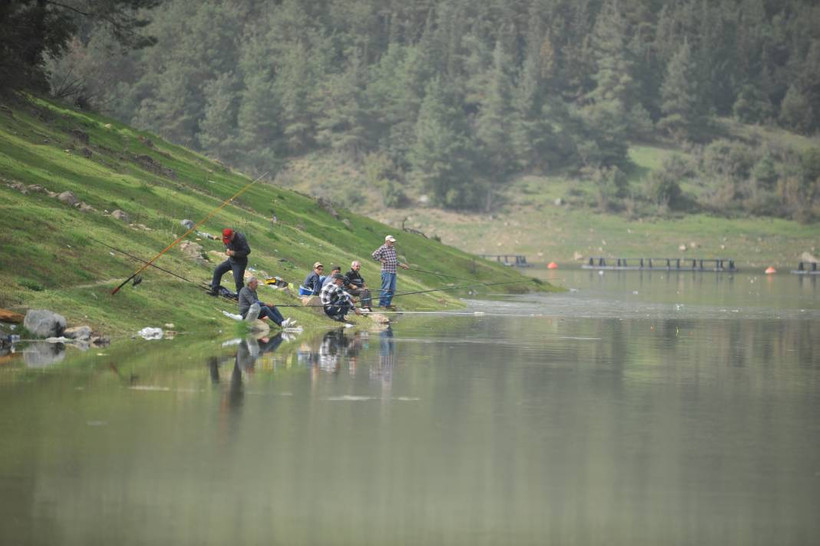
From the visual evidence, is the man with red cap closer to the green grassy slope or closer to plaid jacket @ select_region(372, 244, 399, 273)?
the green grassy slope

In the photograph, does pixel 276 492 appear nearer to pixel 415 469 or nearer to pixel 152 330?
pixel 415 469

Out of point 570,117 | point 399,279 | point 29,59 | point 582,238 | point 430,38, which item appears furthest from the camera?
point 430,38

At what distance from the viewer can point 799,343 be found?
36094 millimetres

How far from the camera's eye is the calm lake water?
44.6 feet

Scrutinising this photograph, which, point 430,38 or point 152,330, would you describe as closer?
point 152,330

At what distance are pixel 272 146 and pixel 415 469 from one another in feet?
523

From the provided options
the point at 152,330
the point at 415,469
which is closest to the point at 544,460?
the point at 415,469

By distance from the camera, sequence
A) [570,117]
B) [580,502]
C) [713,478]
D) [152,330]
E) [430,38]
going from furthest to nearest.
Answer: [430,38] < [570,117] < [152,330] < [713,478] < [580,502]

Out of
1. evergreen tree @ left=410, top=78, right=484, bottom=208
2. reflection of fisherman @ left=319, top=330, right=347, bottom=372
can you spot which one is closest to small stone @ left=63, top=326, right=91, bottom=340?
reflection of fisherman @ left=319, top=330, right=347, bottom=372

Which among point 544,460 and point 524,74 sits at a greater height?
point 524,74

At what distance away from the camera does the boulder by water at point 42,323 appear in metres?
30.0

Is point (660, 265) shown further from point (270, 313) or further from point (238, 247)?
point (238, 247)

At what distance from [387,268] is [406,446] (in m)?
27.9

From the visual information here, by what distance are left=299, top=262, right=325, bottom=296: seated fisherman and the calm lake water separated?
9435 mm
